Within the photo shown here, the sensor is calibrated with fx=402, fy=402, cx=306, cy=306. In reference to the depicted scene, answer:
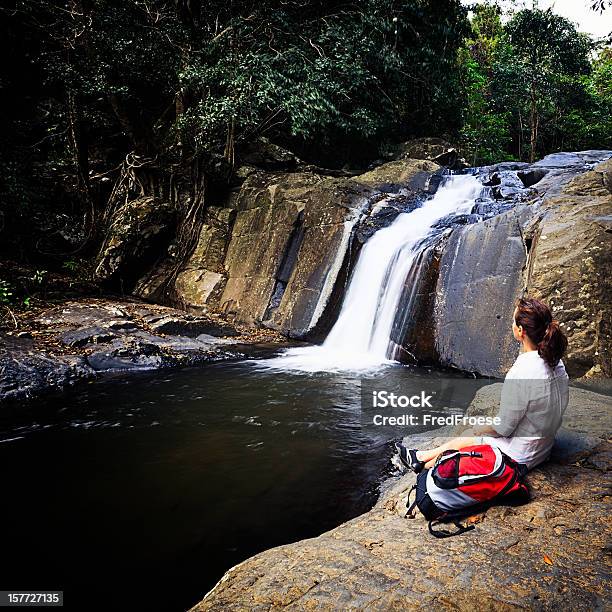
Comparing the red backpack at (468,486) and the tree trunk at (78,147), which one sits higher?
the tree trunk at (78,147)

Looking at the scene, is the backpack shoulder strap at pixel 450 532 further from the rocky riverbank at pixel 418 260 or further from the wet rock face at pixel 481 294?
the wet rock face at pixel 481 294

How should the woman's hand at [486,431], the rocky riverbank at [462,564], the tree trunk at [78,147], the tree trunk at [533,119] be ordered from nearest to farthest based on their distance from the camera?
the rocky riverbank at [462,564]
the woman's hand at [486,431]
the tree trunk at [78,147]
the tree trunk at [533,119]

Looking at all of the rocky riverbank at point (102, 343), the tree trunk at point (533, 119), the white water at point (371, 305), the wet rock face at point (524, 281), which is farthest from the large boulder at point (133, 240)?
the tree trunk at point (533, 119)

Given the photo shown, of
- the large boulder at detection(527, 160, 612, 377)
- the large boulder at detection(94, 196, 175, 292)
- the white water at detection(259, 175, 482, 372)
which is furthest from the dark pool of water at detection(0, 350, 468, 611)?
the large boulder at detection(94, 196, 175, 292)

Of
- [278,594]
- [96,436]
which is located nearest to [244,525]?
[278,594]

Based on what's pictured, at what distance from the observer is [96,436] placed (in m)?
4.55

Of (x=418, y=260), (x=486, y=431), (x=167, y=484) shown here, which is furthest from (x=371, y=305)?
(x=486, y=431)

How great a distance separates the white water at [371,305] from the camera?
25.3 ft

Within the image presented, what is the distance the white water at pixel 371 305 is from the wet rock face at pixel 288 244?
42 centimetres

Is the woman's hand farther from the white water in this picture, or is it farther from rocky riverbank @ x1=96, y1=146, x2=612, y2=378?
the white water

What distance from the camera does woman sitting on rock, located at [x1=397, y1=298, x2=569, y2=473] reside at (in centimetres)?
220

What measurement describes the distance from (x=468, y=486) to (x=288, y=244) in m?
8.70

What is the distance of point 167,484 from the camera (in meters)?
3.46

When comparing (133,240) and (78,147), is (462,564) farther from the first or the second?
(78,147)
